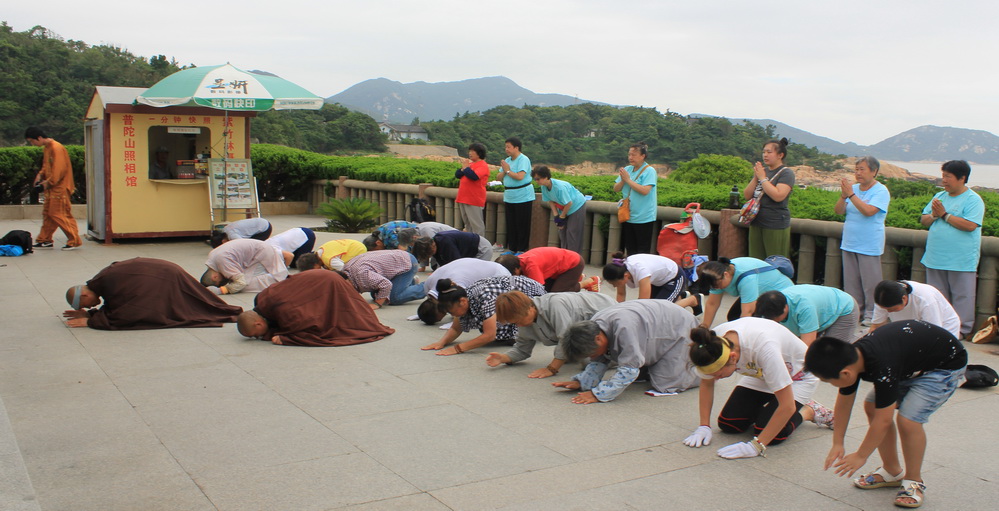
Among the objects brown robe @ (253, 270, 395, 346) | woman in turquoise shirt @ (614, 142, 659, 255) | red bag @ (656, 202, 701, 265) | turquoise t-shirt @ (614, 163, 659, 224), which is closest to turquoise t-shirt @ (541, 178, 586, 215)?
woman in turquoise shirt @ (614, 142, 659, 255)

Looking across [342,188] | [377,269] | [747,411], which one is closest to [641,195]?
[377,269]

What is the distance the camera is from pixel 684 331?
6.34 m

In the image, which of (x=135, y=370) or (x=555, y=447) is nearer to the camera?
(x=555, y=447)

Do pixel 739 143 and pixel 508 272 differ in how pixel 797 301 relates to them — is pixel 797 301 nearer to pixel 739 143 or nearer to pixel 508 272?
pixel 508 272

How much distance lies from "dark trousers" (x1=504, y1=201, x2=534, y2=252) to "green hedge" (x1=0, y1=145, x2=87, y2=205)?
31.4 feet

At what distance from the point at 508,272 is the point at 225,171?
7629mm

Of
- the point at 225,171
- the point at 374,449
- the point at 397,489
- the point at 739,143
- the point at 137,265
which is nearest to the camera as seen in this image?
the point at 397,489

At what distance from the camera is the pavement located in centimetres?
436

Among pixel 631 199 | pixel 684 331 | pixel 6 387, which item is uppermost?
pixel 631 199

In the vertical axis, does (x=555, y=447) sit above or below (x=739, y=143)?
below

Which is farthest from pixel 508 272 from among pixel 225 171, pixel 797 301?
pixel 225 171

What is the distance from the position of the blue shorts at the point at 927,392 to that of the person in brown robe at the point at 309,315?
497cm

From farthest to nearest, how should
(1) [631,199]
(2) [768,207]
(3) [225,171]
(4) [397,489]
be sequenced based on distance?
(3) [225,171], (1) [631,199], (2) [768,207], (4) [397,489]

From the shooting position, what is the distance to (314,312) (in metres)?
7.90
